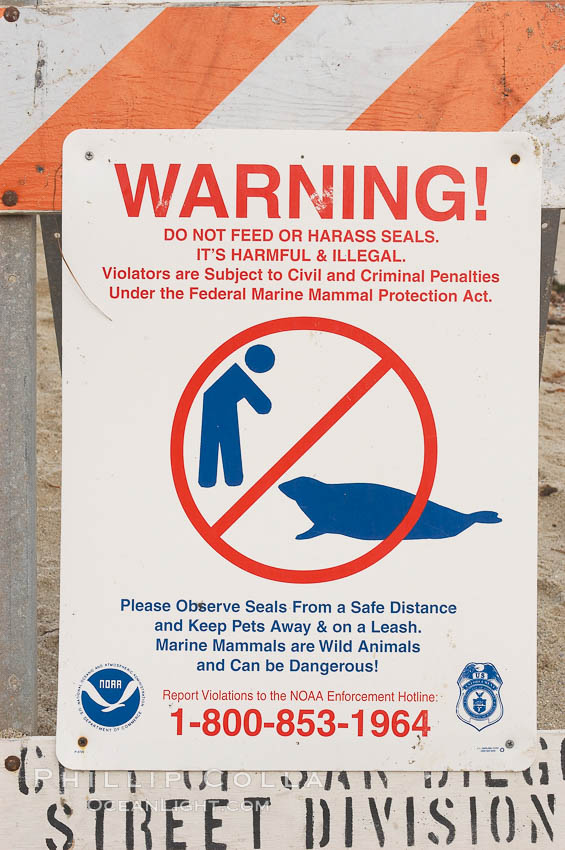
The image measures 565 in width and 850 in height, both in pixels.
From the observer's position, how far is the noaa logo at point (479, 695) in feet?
6.13

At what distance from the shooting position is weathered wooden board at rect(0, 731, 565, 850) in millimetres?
1874

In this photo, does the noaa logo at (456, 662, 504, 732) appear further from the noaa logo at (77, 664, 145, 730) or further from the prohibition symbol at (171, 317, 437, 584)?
the noaa logo at (77, 664, 145, 730)

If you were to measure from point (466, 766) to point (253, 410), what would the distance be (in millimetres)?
800

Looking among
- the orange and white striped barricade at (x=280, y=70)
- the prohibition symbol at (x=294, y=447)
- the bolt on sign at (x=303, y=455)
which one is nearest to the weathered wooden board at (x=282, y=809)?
the bolt on sign at (x=303, y=455)

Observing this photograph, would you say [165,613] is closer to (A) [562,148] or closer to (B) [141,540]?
(B) [141,540]

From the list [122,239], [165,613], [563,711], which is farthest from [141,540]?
→ [563,711]

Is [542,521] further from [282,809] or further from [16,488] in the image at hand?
[16,488]

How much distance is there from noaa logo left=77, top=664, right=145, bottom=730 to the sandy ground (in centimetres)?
103

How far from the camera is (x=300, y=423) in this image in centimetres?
187

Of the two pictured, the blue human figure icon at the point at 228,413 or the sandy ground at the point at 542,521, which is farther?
the sandy ground at the point at 542,521

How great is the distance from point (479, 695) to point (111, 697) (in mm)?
709

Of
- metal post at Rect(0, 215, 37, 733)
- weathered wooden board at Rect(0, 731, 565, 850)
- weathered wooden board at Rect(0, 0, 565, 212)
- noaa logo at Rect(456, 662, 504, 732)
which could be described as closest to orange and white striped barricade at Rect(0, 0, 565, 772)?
weathered wooden board at Rect(0, 0, 565, 212)

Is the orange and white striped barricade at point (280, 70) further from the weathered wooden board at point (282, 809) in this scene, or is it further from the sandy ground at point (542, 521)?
the sandy ground at point (542, 521)

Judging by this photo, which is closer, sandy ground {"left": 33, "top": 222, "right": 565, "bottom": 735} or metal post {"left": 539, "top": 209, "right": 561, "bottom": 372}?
metal post {"left": 539, "top": 209, "right": 561, "bottom": 372}
